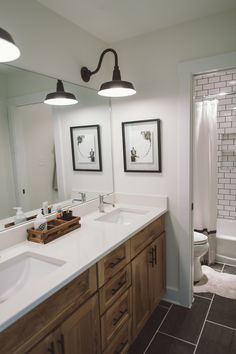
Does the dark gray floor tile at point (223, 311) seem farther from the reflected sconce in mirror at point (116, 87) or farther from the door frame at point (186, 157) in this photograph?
the reflected sconce in mirror at point (116, 87)

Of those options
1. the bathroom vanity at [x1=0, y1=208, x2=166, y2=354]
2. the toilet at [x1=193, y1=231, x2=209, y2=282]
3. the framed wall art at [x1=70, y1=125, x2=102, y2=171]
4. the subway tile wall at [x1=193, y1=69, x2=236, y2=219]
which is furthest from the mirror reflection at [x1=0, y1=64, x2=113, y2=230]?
the subway tile wall at [x1=193, y1=69, x2=236, y2=219]

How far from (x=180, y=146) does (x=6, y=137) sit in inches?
53.4

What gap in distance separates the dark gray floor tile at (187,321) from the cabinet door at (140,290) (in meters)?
0.25

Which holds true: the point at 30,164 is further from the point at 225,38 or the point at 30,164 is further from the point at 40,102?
the point at 225,38

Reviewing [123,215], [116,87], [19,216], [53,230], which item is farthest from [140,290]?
[116,87]

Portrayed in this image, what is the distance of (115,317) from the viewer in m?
1.51

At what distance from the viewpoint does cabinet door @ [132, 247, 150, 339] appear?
5.65 ft

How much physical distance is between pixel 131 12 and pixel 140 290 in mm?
2050

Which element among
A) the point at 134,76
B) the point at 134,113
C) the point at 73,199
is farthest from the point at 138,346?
the point at 134,76

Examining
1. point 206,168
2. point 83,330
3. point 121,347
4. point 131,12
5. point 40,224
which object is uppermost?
point 131,12

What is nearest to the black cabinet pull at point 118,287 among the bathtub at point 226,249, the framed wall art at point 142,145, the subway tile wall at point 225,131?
the framed wall art at point 142,145

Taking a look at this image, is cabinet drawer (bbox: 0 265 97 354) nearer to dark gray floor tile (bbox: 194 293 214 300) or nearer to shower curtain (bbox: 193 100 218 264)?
dark gray floor tile (bbox: 194 293 214 300)

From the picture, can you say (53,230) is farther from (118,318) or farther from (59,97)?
(59,97)

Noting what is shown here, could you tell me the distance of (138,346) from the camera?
5.91 ft
